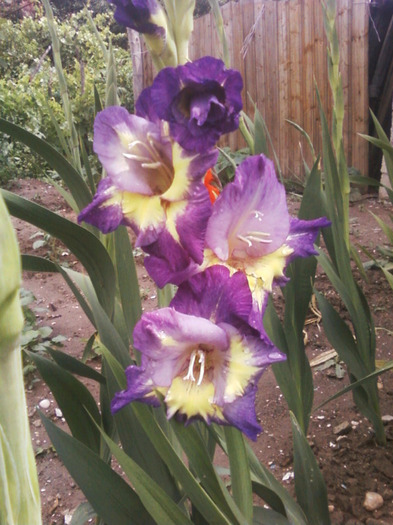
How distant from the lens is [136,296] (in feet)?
2.70

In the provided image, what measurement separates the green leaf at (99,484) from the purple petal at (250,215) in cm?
35

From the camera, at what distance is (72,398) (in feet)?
2.91

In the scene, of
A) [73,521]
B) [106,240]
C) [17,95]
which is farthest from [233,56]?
[73,521]

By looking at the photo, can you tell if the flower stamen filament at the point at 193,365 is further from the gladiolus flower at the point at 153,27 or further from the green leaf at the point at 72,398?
the green leaf at the point at 72,398

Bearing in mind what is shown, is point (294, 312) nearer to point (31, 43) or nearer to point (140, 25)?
point (140, 25)

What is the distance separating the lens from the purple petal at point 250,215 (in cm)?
51

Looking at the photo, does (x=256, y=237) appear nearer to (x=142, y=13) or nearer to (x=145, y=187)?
(x=145, y=187)

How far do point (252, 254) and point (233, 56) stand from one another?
511 cm

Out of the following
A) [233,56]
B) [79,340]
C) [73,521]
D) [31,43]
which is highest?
[31,43]

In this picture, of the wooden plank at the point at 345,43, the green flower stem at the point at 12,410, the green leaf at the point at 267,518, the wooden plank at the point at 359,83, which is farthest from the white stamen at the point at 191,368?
the wooden plank at the point at 345,43

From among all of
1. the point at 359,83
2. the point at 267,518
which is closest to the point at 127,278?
the point at 267,518

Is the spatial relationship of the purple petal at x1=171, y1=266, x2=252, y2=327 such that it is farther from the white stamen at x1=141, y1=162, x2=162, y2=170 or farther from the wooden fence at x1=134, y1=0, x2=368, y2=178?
the wooden fence at x1=134, y1=0, x2=368, y2=178

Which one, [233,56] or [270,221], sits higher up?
[233,56]

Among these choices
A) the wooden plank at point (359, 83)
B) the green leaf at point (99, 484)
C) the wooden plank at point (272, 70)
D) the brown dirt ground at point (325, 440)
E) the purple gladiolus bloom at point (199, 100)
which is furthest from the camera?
the wooden plank at point (272, 70)
